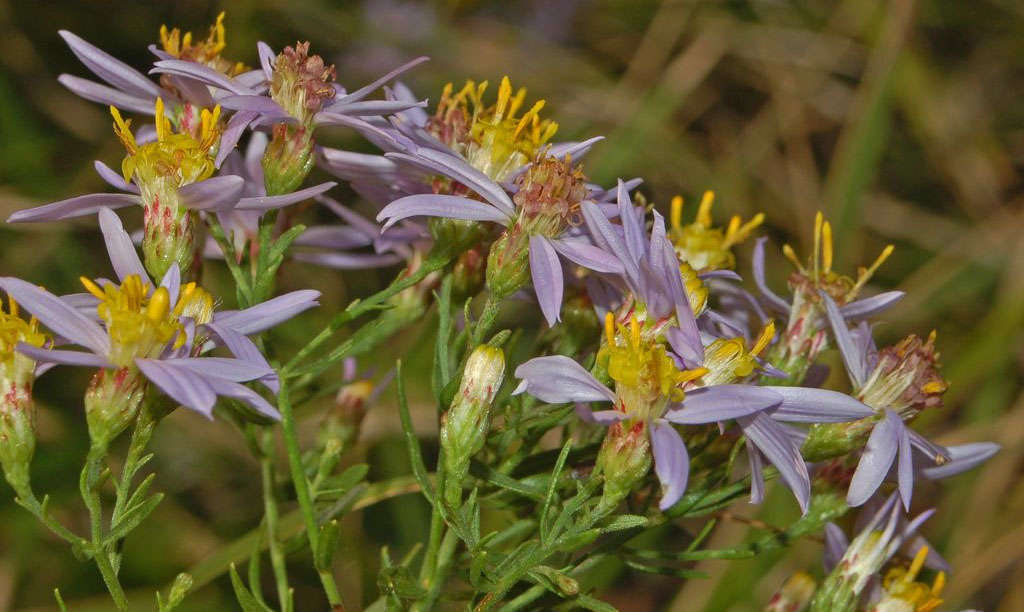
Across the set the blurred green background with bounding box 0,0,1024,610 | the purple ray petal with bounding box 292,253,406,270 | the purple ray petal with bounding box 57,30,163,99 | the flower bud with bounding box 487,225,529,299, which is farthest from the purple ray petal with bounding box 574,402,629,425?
the blurred green background with bounding box 0,0,1024,610

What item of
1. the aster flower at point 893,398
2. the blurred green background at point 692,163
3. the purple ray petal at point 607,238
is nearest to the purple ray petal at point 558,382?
the purple ray petal at point 607,238

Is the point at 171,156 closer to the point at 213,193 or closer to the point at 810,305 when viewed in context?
the point at 213,193

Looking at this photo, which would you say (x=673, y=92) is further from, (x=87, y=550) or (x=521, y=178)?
(x=87, y=550)

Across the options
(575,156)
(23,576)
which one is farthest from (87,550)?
(23,576)

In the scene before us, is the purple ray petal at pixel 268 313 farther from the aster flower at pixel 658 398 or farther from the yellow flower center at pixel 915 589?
the yellow flower center at pixel 915 589

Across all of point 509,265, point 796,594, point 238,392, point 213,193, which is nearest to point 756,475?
point 509,265
